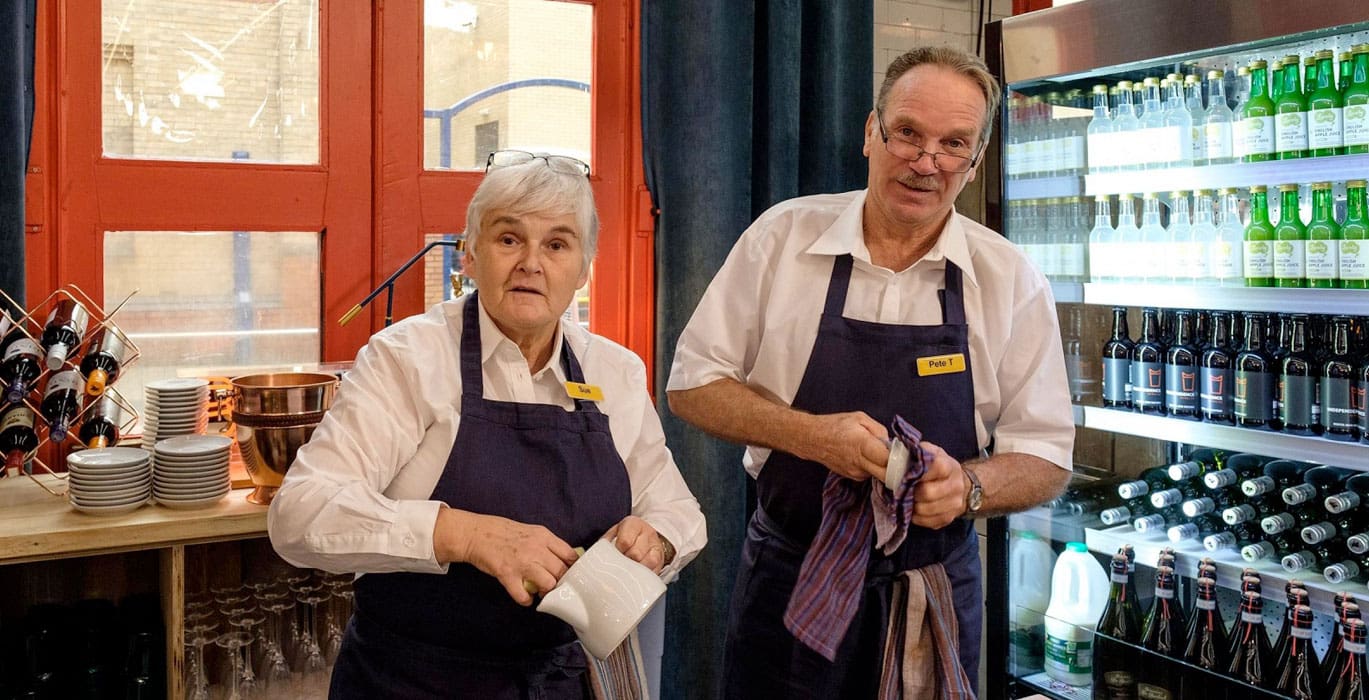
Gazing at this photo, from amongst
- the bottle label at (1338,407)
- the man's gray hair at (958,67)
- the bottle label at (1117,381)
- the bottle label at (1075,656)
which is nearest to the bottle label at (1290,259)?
the bottle label at (1338,407)

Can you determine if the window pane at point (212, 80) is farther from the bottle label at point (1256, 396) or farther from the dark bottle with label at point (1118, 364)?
the bottle label at point (1256, 396)

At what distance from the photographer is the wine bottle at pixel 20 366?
87.8 inches

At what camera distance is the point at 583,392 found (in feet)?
5.93

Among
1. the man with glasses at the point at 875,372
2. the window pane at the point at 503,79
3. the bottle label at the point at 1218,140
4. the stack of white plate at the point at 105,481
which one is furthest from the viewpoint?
the window pane at the point at 503,79

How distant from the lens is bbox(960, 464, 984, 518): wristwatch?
1820mm

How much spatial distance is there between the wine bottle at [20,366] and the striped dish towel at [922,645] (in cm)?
177

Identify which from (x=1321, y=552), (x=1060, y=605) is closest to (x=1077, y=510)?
(x=1060, y=605)

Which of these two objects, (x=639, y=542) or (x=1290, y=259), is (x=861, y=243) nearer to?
(x=639, y=542)

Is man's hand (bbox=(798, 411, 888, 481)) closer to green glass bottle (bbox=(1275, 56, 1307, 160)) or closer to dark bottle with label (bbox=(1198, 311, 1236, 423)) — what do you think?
dark bottle with label (bbox=(1198, 311, 1236, 423))

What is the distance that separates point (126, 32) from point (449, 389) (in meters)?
1.63

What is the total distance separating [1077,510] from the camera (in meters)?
2.92

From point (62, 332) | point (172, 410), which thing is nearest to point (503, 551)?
point (172, 410)

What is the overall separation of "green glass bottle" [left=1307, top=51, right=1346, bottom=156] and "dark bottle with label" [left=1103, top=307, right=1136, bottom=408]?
0.68 meters

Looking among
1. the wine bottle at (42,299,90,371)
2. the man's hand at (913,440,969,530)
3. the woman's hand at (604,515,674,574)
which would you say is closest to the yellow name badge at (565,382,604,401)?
the woman's hand at (604,515,674,574)
